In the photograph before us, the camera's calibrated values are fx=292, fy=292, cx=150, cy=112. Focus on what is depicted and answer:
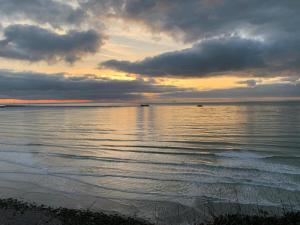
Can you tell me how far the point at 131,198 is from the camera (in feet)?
43.6

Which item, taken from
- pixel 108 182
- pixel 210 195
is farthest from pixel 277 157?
pixel 108 182

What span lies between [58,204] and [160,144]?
1662 centimetres

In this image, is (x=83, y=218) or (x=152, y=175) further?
(x=152, y=175)

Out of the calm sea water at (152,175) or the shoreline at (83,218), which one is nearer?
the shoreline at (83,218)

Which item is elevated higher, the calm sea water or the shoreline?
the shoreline

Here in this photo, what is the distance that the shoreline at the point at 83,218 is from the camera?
9.70 m

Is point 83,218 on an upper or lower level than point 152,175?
upper

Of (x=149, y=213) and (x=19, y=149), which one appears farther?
(x=19, y=149)

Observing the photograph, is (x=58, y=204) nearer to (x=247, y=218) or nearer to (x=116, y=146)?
(x=247, y=218)

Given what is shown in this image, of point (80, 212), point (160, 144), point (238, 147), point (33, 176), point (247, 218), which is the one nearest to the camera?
point (247, 218)

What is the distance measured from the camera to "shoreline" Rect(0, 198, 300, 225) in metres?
9.70

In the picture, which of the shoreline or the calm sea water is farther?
the calm sea water

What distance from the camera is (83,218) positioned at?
10.3 metres

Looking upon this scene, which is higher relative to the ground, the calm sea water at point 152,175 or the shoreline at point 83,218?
the shoreline at point 83,218
